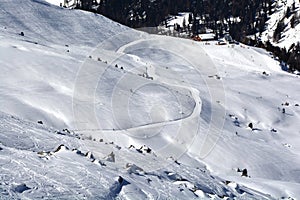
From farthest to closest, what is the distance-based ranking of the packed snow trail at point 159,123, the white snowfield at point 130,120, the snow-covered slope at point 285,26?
1. the snow-covered slope at point 285,26
2. the packed snow trail at point 159,123
3. the white snowfield at point 130,120

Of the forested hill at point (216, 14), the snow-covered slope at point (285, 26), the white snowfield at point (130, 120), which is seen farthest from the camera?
the forested hill at point (216, 14)

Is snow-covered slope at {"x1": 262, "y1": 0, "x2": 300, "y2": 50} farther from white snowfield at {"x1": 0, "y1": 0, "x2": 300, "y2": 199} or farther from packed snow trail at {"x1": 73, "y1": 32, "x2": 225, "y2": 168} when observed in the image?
packed snow trail at {"x1": 73, "y1": 32, "x2": 225, "y2": 168}

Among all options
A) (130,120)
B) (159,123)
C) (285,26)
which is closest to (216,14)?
Result: (285,26)

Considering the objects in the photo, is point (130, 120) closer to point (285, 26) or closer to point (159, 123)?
point (159, 123)

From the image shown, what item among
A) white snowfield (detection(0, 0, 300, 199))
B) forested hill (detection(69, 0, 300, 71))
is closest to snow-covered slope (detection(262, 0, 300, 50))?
forested hill (detection(69, 0, 300, 71))

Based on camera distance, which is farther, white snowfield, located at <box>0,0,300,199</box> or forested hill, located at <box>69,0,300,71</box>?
forested hill, located at <box>69,0,300,71</box>

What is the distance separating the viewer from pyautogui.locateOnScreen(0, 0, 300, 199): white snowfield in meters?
10.0

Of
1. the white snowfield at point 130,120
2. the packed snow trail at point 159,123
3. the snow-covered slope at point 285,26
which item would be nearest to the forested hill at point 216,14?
the snow-covered slope at point 285,26

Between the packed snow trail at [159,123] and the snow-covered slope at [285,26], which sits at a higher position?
the packed snow trail at [159,123]

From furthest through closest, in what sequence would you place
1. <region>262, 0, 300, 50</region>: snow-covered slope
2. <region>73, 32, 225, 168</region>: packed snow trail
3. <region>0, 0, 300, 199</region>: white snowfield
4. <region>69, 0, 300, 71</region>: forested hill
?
<region>69, 0, 300, 71</region>: forested hill, <region>262, 0, 300, 50</region>: snow-covered slope, <region>73, 32, 225, 168</region>: packed snow trail, <region>0, 0, 300, 199</region>: white snowfield

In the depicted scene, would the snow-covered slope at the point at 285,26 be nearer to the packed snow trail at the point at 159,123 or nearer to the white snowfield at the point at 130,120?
the white snowfield at the point at 130,120

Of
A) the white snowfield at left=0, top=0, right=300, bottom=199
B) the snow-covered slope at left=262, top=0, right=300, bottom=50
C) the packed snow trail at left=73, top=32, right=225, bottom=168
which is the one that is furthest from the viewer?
the snow-covered slope at left=262, top=0, right=300, bottom=50

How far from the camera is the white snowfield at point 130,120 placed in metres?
10.0

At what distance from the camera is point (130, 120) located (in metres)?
19.3
